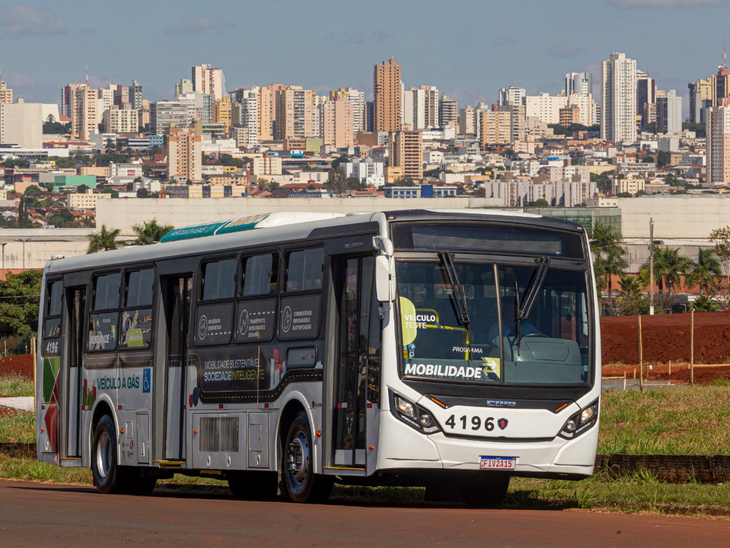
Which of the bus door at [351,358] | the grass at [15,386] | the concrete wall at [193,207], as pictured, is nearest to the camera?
the bus door at [351,358]

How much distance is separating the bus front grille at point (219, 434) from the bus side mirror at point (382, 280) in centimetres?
353

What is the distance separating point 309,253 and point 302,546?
5.22 meters

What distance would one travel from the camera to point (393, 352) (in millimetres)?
13938

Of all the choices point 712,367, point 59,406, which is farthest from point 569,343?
point 712,367

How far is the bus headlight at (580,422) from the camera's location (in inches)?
567

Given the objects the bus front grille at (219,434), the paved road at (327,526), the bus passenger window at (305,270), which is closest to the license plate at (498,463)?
the paved road at (327,526)

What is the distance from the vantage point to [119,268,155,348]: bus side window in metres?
18.7

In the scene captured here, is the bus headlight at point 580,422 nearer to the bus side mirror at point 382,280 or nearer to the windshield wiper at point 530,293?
the windshield wiper at point 530,293

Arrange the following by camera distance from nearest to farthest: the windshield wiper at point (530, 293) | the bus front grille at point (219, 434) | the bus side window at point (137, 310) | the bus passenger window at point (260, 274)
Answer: the windshield wiper at point (530, 293)
the bus passenger window at point (260, 274)
the bus front grille at point (219, 434)
the bus side window at point (137, 310)

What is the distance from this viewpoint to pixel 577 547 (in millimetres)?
10773

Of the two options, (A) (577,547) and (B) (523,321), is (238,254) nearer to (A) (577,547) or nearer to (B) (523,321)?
(B) (523,321)

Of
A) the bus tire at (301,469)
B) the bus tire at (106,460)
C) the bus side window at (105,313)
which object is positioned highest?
the bus side window at (105,313)

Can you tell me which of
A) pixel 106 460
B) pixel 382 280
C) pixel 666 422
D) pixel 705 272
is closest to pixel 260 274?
pixel 382 280

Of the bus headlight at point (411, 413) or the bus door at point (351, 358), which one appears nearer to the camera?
the bus headlight at point (411, 413)
